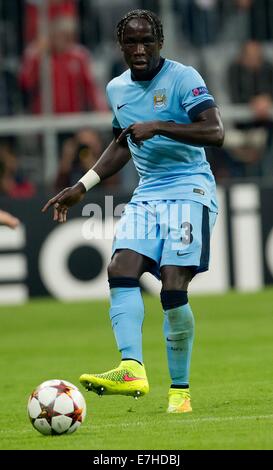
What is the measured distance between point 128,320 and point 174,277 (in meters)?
0.40

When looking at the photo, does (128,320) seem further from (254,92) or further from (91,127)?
(254,92)

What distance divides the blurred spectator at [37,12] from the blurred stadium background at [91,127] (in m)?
0.01

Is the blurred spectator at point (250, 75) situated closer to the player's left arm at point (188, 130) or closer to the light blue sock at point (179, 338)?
the player's left arm at point (188, 130)

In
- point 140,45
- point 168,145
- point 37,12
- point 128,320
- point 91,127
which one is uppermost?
point 37,12

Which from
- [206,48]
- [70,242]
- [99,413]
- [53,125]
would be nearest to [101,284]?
[70,242]

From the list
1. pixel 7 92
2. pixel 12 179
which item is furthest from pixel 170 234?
pixel 7 92

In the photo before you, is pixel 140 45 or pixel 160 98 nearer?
pixel 140 45

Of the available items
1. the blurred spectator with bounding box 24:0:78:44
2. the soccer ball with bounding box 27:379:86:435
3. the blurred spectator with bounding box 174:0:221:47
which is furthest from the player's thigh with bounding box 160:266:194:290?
the blurred spectator with bounding box 174:0:221:47

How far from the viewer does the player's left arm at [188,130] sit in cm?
789

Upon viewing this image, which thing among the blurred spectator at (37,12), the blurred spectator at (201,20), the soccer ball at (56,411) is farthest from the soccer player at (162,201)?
the blurred spectator at (201,20)

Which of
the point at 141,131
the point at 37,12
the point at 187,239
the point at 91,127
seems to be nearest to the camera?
the point at 141,131

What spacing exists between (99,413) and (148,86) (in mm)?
2220

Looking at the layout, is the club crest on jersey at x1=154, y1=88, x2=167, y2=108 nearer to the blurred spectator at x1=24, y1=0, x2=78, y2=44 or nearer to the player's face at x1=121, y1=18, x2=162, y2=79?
the player's face at x1=121, y1=18, x2=162, y2=79

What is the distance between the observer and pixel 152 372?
11188 mm
